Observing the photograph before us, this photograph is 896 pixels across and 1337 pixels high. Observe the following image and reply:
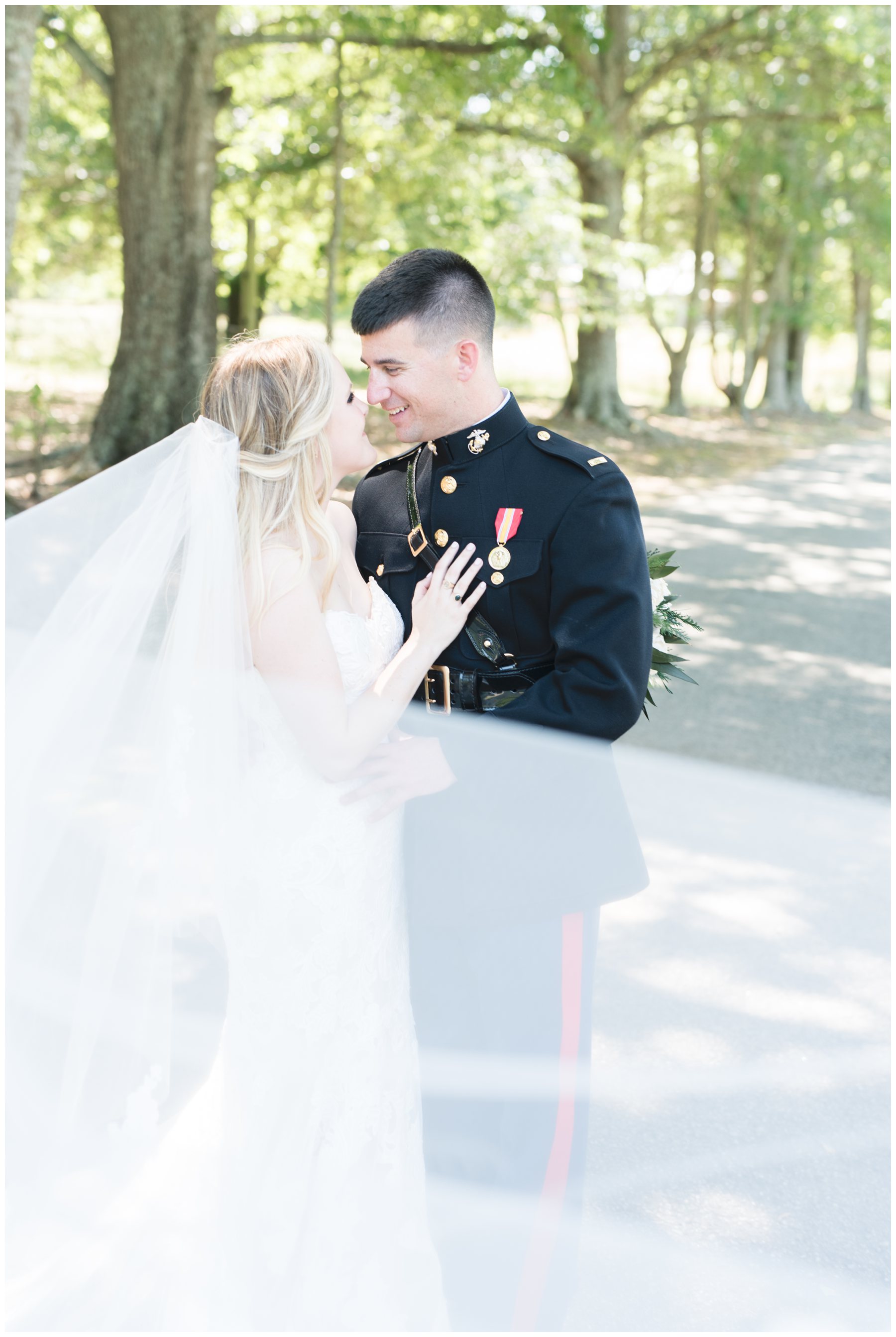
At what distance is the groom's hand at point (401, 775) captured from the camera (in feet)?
7.74

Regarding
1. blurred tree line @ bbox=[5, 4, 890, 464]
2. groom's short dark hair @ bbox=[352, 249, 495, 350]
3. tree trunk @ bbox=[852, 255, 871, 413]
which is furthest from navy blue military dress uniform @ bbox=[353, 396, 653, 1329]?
tree trunk @ bbox=[852, 255, 871, 413]

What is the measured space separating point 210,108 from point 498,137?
9.56m

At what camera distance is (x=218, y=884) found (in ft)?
7.88

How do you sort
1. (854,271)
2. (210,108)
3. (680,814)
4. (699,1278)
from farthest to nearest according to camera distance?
1. (854,271)
2. (210,108)
3. (680,814)
4. (699,1278)

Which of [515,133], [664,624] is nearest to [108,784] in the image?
[664,624]

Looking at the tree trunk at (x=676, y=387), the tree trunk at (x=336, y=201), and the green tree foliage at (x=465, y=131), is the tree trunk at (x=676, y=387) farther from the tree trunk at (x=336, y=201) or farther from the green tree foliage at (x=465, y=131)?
the tree trunk at (x=336, y=201)

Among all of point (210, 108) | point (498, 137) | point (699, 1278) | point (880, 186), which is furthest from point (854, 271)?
point (699, 1278)

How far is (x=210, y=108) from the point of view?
35.9 ft

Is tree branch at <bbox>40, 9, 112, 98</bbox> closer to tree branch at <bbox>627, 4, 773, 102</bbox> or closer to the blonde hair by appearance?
tree branch at <bbox>627, 4, 773, 102</bbox>

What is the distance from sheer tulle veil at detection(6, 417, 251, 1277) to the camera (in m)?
2.21

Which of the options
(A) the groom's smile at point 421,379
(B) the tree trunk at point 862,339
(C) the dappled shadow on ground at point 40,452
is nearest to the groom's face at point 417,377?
(A) the groom's smile at point 421,379

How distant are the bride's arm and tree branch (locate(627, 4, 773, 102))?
65.4ft

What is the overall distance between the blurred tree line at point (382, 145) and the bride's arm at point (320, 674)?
6628 millimetres

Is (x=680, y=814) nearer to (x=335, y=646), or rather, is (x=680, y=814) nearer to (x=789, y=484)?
(x=335, y=646)
